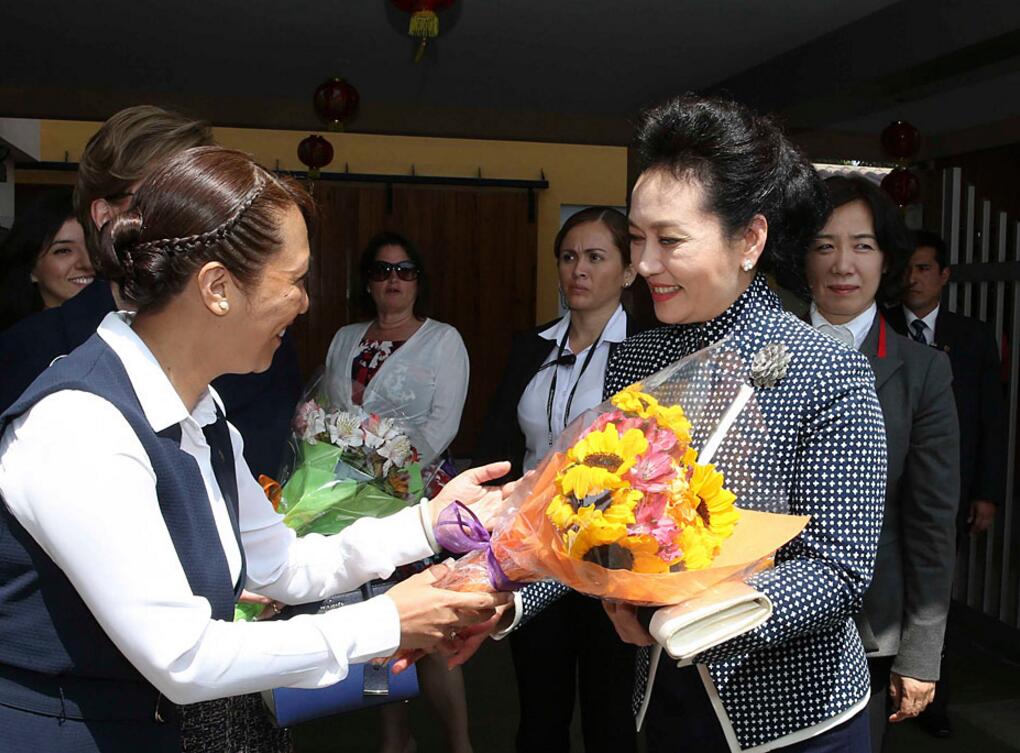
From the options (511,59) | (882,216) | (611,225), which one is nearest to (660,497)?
(882,216)

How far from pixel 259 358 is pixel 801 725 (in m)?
0.97

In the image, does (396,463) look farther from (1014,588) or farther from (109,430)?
(1014,588)

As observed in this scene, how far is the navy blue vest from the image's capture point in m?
1.25

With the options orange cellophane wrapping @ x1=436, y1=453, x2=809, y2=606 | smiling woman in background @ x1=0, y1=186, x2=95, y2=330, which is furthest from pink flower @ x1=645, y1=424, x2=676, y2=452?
smiling woman in background @ x1=0, y1=186, x2=95, y2=330

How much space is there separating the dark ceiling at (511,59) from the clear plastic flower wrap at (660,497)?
3.40 meters

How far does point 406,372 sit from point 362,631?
2210mm

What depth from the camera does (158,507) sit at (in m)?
1.25

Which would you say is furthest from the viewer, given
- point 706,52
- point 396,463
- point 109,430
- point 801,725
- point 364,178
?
point 364,178

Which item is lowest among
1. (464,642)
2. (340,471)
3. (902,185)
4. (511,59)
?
(464,642)

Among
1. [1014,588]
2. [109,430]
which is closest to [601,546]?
[109,430]

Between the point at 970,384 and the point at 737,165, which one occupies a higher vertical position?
the point at 737,165

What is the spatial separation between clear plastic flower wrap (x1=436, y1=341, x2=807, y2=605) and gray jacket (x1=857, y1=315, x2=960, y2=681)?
0.87 metres

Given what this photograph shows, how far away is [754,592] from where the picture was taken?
4.50ft

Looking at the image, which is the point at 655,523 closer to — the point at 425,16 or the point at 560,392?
the point at 560,392
